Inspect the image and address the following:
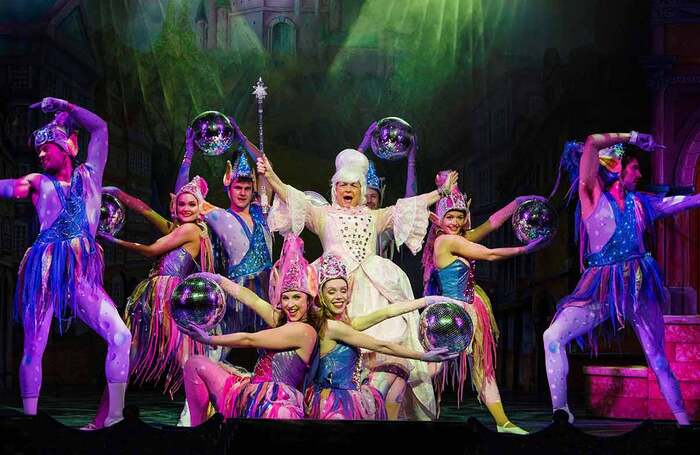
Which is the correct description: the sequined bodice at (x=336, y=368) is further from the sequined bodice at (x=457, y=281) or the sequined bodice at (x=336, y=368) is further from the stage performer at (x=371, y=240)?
the sequined bodice at (x=457, y=281)

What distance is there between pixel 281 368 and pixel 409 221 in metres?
1.50

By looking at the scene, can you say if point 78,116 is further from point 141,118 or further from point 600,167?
point 141,118

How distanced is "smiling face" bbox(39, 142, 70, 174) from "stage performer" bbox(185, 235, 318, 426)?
4.47 ft

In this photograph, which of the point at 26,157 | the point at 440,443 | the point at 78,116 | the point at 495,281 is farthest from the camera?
the point at 495,281

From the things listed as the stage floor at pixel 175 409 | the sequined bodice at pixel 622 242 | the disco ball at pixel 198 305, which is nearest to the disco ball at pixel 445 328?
the disco ball at pixel 198 305

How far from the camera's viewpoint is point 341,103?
9438 mm

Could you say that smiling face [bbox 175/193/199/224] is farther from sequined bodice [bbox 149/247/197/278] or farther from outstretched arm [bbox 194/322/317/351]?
outstretched arm [bbox 194/322/317/351]

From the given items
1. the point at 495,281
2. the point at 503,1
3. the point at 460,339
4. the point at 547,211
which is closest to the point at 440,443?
the point at 460,339

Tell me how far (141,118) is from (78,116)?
349cm

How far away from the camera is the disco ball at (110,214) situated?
21.0 feet

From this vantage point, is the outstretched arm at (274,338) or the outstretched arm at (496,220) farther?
the outstretched arm at (496,220)

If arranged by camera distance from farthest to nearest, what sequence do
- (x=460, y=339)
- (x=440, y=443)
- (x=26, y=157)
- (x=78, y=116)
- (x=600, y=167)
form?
(x=26, y=157) < (x=600, y=167) < (x=78, y=116) < (x=460, y=339) < (x=440, y=443)

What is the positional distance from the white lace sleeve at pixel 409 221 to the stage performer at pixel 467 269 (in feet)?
0.71

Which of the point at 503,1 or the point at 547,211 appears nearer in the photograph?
the point at 547,211
